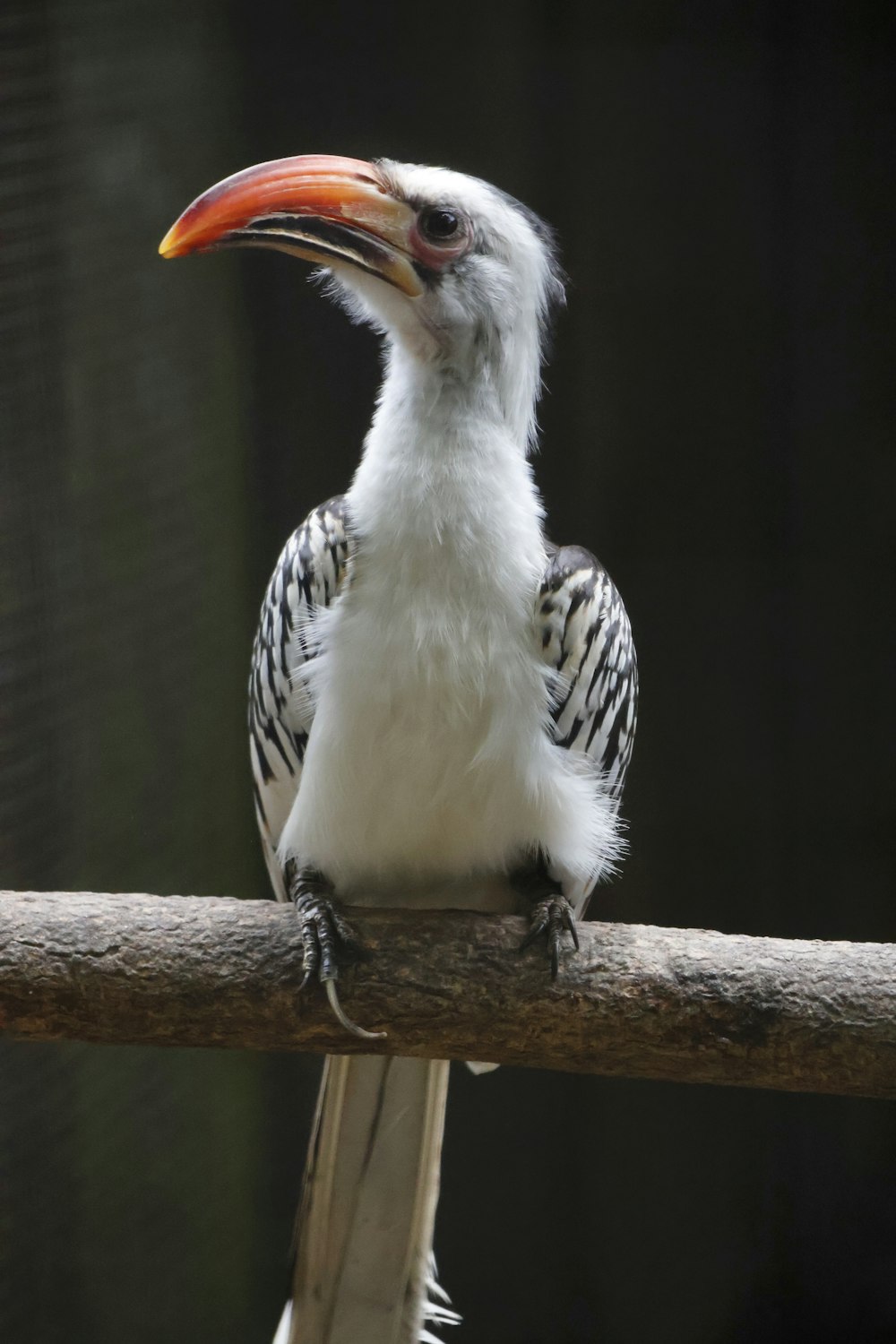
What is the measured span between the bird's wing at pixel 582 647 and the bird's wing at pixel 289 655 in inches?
8.7

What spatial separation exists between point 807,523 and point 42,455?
1.19 m

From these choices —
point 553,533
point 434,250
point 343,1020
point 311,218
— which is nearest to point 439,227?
point 434,250

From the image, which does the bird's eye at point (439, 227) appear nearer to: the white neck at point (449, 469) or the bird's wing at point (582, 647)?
the white neck at point (449, 469)

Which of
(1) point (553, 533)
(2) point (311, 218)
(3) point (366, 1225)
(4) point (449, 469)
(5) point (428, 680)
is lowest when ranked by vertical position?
(3) point (366, 1225)

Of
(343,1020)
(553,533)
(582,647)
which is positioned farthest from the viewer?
(553,533)

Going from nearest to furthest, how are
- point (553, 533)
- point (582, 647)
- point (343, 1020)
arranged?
point (343, 1020)
point (582, 647)
point (553, 533)

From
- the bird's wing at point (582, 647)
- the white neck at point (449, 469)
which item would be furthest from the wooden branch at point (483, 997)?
the white neck at point (449, 469)

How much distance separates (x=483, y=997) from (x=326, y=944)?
16 centimetres

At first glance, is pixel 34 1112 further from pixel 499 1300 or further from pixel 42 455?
pixel 42 455

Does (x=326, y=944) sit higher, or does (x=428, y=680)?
(x=428, y=680)

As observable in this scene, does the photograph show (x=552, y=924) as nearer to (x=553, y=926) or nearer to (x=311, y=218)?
(x=553, y=926)

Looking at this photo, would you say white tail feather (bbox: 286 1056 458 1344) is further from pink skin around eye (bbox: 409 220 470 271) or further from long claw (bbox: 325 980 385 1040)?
pink skin around eye (bbox: 409 220 470 271)

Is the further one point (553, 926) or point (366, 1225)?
point (366, 1225)

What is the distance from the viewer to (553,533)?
1.86m
